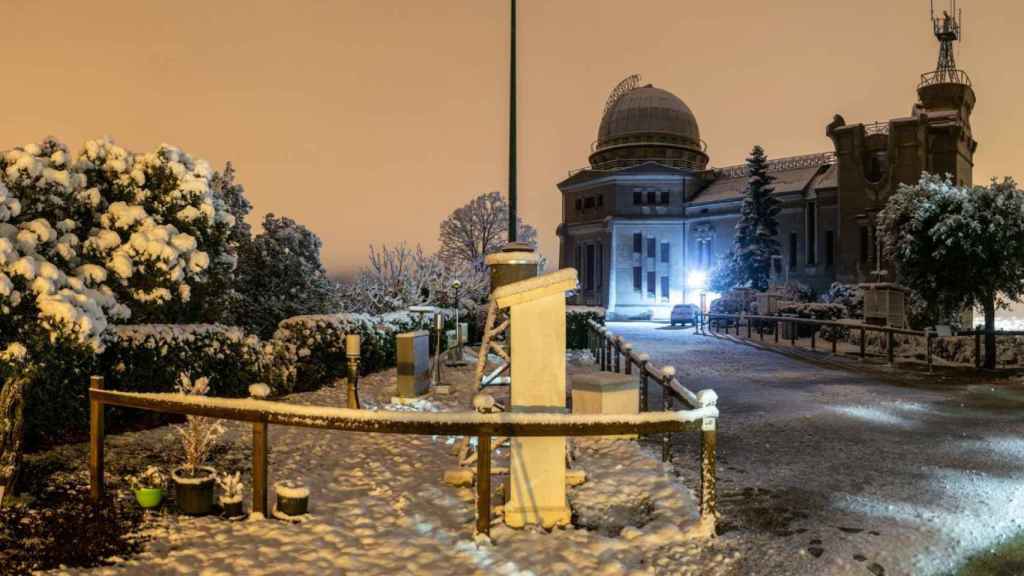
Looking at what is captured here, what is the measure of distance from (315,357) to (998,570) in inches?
481

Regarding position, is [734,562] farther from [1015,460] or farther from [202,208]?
[202,208]

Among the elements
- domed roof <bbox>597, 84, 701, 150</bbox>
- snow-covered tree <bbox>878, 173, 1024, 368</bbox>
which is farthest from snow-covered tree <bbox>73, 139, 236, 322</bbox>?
domed roof <bbox>597, 84, 701, 150</bbox>

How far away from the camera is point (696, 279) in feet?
186

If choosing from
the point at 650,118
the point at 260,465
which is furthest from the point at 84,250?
the point at 650,118

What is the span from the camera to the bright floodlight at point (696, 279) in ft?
185

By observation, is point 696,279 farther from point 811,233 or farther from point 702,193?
point 811,233

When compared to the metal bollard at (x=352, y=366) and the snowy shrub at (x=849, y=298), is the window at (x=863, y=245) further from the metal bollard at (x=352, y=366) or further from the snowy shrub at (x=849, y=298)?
the metal bollard at (x=352, y=366)

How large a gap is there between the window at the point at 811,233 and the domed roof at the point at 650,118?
621 inches

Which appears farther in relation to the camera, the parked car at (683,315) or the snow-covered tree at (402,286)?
the parked car at (683,315)

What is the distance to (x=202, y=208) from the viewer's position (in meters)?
12.8

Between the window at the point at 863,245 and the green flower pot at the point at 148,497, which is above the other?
the window at the point at 863,245

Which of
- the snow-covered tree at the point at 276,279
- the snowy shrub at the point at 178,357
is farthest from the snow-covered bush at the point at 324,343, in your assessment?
the snow-covered tree at the point at 276,279

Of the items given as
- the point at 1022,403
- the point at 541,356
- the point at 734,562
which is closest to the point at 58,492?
the point at 541,356

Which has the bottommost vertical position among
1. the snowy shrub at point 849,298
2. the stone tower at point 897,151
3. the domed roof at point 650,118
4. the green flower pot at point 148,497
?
the green flower pot at point 148,497
